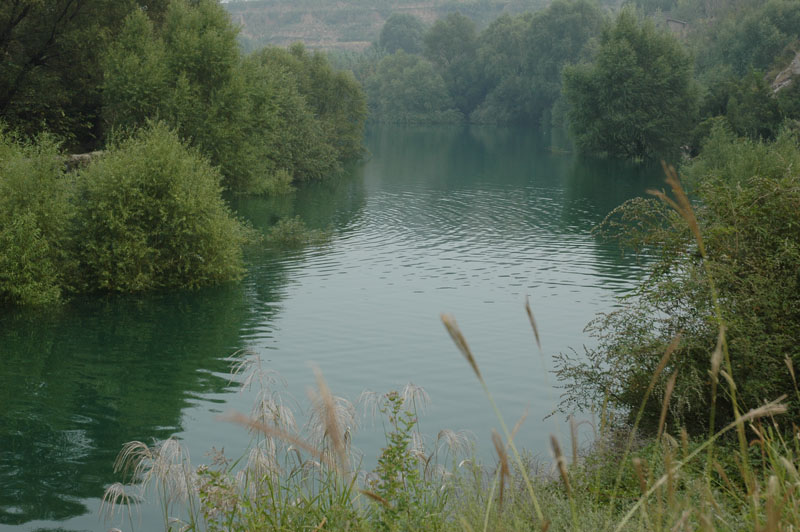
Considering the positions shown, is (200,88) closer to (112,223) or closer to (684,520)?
(112,223)

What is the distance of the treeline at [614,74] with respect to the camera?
63562 mm

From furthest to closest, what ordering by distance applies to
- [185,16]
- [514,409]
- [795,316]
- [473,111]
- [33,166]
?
[473,111]
[185,16]
[33,166]
[514,409]
[795,316]

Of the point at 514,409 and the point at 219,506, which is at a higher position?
the point at 219,506

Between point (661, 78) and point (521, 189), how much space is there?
69.6 ft

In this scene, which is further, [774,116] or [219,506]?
[774,116]

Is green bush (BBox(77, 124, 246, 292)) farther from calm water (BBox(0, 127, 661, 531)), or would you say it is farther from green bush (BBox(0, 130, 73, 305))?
calm water (BBox(0, 127, 661, 531))

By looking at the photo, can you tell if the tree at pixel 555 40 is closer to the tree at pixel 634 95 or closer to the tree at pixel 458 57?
the tree at pixel 458 57

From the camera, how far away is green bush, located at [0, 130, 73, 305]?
2141 cm

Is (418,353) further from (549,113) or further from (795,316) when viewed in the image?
(549,113)

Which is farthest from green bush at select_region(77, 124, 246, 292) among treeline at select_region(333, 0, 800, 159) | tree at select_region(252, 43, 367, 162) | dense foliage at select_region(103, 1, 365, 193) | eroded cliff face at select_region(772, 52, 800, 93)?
eroded cliff face at select_region(772, 52, 800, 93)

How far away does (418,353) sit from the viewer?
63.7 feet

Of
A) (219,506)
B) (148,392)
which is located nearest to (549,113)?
(148,392)

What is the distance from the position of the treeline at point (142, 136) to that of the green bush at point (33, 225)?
0.05 m

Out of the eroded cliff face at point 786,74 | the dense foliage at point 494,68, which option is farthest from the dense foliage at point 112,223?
the dense foliage at point 494,68
